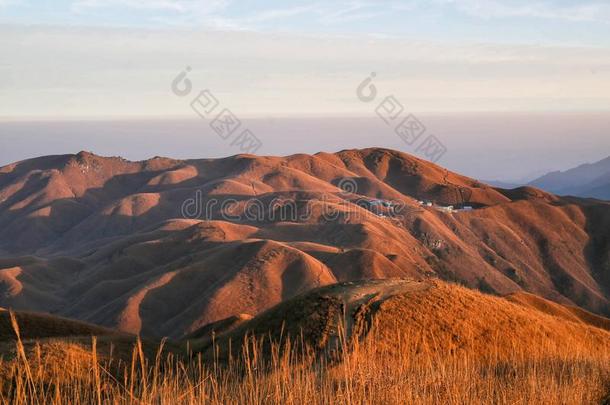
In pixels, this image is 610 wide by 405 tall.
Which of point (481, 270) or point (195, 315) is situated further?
point (481, 270)

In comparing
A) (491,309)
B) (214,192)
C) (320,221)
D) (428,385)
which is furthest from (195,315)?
(214,192)

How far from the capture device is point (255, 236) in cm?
8144

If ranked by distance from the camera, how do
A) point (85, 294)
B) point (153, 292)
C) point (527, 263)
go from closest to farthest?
1. point (153, 292)
2. point (85, 294)
3. point (527, 263)

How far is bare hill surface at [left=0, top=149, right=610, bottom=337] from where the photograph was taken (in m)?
63.4

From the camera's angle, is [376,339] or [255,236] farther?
[255,236]

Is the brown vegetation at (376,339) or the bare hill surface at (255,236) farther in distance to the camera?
the bare hill surface at (255,236)

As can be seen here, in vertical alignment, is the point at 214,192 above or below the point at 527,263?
above

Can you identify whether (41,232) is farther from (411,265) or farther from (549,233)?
(549,233)

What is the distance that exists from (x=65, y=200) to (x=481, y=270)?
90.9 metres

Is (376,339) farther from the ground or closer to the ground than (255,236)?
closer to the ground

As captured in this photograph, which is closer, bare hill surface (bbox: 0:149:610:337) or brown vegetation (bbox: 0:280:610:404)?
brown vegetation (bbox: 0:280:610:404)

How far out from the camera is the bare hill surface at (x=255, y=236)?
63.4 meters

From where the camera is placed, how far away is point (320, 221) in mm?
88000

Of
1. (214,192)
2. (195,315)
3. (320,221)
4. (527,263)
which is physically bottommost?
(527,263)
